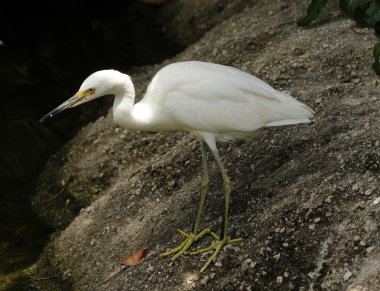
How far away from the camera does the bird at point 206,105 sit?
4555 millimetres

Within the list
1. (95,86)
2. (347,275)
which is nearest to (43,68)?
(95,86)

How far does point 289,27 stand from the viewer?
7090 millimetres

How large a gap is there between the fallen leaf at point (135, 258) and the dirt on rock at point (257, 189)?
0.26ft

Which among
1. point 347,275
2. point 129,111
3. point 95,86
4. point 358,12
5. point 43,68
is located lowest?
point 347,275

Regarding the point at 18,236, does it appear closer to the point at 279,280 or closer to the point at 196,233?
the point at 196,233

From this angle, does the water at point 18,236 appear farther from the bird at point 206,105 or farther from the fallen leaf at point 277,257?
the fallen leaf at point 277,257

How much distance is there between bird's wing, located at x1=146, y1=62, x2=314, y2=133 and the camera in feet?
14.9

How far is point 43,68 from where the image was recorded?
28.8 feet

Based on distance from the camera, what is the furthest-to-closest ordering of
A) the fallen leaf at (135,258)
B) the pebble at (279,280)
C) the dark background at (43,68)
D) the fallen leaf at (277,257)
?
the dark background at (43,68) → the fallen leaf at (135,258) → the fallen leaf at (277,257) → the pebble at (279,280)

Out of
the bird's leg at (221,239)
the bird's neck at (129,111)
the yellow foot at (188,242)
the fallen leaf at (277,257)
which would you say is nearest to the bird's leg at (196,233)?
the yellow foot at (188,242)

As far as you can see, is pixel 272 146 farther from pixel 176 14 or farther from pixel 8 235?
pixel 176 14

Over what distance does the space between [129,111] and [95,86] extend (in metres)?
0.30

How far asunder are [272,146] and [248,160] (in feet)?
0.75

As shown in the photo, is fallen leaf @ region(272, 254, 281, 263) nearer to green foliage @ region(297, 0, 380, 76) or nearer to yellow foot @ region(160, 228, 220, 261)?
yellow foot @ region(160, 228, 220, 261)
